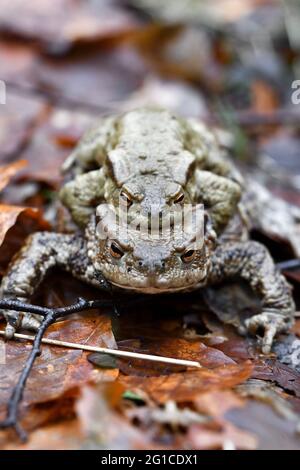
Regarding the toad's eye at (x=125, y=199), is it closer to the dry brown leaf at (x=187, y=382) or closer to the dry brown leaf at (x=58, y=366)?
the dry brown leaf at (x=58, y=366)

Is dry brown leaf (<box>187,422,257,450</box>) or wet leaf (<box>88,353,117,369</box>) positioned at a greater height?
wet leaf (<box>88,353,117,369</box>)

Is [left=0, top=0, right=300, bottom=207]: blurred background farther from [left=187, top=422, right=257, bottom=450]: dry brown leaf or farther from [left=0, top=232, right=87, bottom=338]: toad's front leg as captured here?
[left=187, top=422, right=257, bottom=450]: dry brown leaf

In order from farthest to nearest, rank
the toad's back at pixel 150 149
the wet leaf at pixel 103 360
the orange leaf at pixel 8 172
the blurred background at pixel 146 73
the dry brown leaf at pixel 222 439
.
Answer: the blurred background at pixel 146 73, the orange leaf at pixel 8 172, the toad's back at pixel 150 149, the wet leaf at pixel 103 360, the dry brown leaf at pixel 222 439

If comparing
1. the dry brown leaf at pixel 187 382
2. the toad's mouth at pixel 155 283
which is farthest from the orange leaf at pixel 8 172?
the dry brown leaf at pixel 187 382

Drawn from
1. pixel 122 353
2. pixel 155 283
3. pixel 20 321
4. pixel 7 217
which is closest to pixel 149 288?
pixel 155 283

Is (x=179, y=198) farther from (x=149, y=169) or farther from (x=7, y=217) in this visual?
(x=7, y=217)

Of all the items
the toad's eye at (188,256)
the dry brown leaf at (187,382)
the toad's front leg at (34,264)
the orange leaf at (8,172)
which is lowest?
the dry brown leaf at (187,382)

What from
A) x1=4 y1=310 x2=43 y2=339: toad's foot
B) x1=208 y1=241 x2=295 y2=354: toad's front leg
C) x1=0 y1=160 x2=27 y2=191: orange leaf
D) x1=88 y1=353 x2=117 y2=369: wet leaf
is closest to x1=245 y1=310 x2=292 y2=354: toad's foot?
x1=208 y1=241 x2=295 y2=354: toad's front leg
